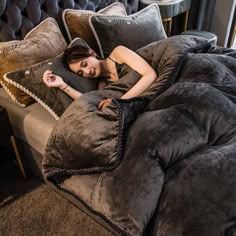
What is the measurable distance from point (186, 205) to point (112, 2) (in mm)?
1887

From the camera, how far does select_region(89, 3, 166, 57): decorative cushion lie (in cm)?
178

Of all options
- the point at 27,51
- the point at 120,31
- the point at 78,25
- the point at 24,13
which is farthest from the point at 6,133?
the point at 120,31

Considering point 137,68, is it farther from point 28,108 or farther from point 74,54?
point 28,108

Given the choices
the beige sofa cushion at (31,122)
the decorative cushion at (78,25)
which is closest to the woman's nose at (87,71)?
the beige sofa cushion at (31,122)

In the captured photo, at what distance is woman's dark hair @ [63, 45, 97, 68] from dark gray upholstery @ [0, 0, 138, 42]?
0.37m

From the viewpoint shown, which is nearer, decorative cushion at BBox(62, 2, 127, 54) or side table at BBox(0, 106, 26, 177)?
side table at BBox(0, 106, 26, 177)

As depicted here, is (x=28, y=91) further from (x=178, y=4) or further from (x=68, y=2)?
(x=178, y=4)

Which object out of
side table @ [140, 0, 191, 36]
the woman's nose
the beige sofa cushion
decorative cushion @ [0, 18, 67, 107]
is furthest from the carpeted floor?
side table @ [140, 0, 191, 36]

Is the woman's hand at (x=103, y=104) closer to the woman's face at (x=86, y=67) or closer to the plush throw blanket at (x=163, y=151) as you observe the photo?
the plush throw blanket at (x=163, y=151)

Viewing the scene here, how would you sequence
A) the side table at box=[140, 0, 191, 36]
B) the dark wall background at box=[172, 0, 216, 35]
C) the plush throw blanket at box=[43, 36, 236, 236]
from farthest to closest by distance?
the dark wall background at box=[172, 0, 216, 35]
the side table at box=[140, 0, 191, 36]
the plush throw blanket at box=[43, 36, 236, 236]

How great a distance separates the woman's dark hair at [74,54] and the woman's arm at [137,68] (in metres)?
0.22

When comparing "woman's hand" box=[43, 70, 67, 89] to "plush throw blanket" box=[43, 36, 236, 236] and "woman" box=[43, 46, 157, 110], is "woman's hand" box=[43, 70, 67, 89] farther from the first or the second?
"plush throw blanket" box=[43, 36, 236, 236]

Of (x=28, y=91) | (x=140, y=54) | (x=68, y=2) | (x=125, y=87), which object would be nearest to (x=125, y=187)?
(x=125, y=87)

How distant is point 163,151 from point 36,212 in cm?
97
